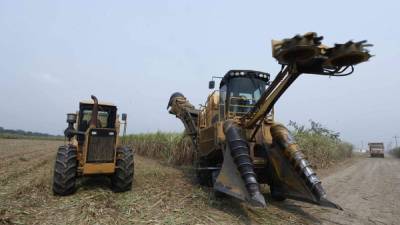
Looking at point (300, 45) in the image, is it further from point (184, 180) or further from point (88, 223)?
point (184, 180)

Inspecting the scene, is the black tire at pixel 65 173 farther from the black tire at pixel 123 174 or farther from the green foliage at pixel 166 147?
the green foliage at pixel 166 147

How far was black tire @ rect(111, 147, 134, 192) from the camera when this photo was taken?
7.89 m

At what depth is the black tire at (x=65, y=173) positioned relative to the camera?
722cm

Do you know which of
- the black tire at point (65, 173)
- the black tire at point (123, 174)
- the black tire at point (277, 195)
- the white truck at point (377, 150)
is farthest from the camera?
the white truck at point (377, 150)

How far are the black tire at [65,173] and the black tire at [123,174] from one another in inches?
37.3

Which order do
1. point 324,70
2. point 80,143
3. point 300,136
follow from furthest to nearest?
point 300,136 → point 80,143 → point 324,70

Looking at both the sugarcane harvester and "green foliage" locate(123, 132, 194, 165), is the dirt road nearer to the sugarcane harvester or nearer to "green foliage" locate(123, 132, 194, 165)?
the sugarcane harvester

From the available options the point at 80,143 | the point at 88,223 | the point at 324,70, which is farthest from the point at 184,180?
the point at 324,70

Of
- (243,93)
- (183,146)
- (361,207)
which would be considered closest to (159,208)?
(243,93)

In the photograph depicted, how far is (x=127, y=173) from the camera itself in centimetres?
795

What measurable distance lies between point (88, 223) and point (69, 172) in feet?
7.49

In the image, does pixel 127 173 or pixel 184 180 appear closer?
pixel 127 173

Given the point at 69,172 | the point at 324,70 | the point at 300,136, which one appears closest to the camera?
the point at 324,70

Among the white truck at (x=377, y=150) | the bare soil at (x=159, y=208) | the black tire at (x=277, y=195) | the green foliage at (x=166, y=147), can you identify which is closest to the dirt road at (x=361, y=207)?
the bare soil at (x=159, y=208)
